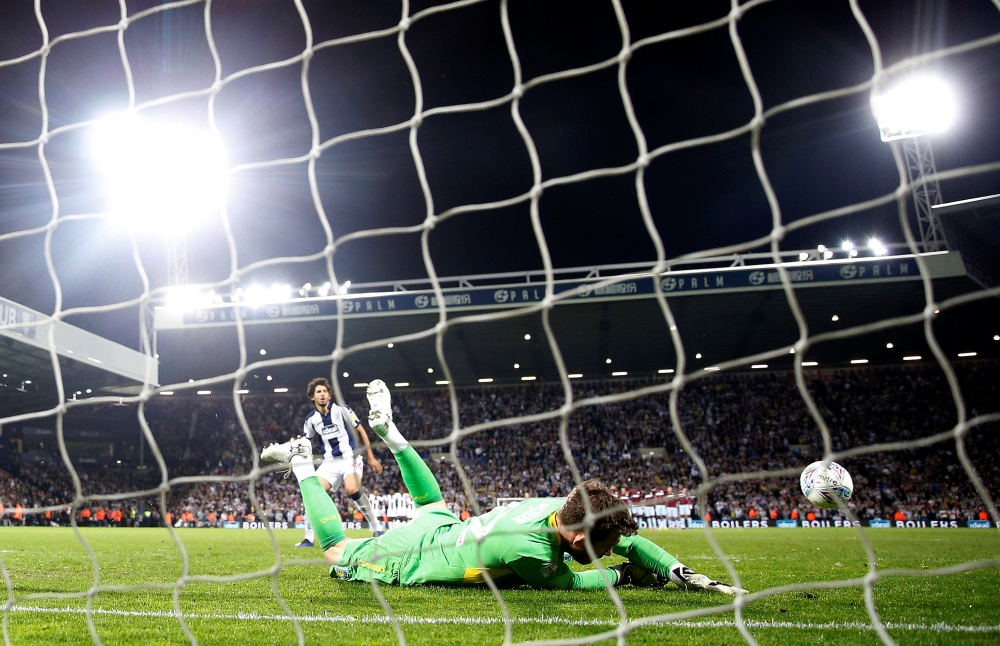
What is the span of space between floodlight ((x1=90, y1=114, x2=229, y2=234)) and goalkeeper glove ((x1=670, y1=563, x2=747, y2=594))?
Result: 15.0 meters

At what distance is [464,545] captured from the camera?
3.96m

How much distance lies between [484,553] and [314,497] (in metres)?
1.04

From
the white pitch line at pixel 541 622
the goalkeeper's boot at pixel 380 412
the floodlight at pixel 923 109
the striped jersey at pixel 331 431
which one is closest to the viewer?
the white pitch line at pixel 541 622

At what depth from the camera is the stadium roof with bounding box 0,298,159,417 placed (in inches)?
747

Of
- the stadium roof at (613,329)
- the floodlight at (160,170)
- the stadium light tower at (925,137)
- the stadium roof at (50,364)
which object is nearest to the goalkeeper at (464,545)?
the stadium roof at (613,329)

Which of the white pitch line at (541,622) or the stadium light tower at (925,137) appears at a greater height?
the stadium light tower at (925,137)

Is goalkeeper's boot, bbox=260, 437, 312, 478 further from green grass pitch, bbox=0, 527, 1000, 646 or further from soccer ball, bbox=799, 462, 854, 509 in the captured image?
soccer ball, bbox=799, 462, 854, 509

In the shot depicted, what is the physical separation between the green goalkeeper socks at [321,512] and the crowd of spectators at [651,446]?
17.4m

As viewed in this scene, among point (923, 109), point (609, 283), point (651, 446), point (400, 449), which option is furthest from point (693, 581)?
point (651, 446)

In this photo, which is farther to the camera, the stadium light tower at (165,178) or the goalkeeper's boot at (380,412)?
the stadium light tower at (165,178)

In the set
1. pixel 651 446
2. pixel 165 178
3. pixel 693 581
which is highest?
pixel 651 446

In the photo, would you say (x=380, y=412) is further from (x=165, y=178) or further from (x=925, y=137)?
(x=925, y=137)

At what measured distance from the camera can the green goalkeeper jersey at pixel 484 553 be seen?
374 centimetres

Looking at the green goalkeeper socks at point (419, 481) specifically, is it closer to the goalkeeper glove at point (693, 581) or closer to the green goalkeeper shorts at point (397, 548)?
the green goalkeeper shorts at point (397, 548)
